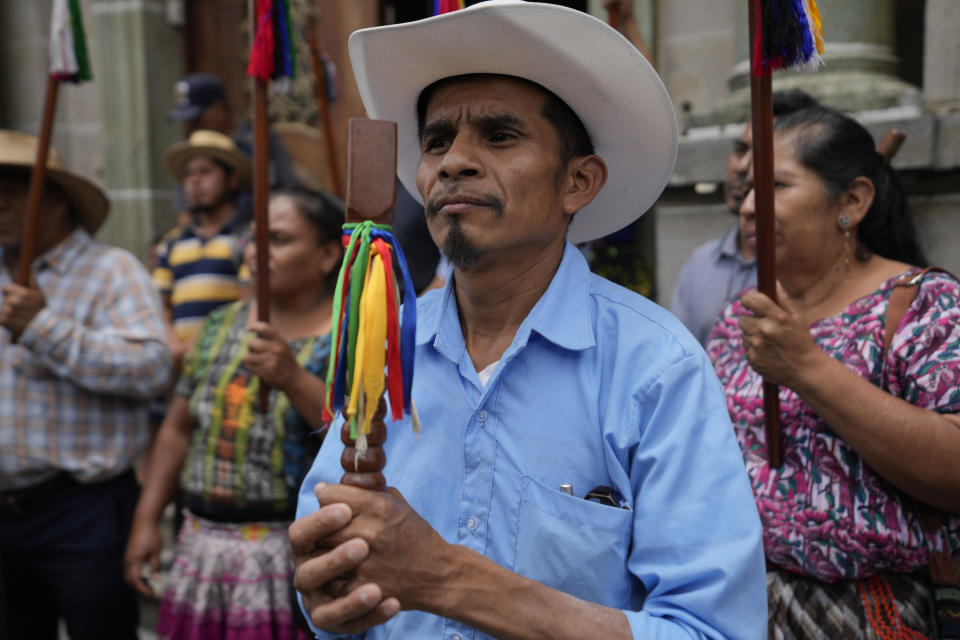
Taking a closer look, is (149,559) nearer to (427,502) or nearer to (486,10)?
(427,502)

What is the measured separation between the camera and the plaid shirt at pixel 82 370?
2.99m

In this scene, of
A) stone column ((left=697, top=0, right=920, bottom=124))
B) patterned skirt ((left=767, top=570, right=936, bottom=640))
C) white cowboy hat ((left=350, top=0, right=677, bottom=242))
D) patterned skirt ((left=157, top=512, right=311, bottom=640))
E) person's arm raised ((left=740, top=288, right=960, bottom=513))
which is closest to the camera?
white cowboy hat ((left=350, top=0, right=677, bottom=242))

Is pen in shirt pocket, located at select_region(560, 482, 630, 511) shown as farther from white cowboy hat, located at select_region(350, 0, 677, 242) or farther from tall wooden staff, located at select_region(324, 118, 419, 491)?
white cowboy hat, located at select_region(350, 0, 677, 242)

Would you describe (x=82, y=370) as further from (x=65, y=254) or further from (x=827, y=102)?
(x=827, y=102)

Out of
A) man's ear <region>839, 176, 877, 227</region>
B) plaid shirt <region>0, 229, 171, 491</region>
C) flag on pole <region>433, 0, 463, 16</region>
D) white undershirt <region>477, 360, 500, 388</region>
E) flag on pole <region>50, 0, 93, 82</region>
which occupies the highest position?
flag on pole <region>50, 0, 93, 82</region>

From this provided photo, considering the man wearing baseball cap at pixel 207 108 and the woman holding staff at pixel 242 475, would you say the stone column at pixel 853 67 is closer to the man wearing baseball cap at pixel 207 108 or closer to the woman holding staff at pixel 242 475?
the woman holding staff at pixel 242 475

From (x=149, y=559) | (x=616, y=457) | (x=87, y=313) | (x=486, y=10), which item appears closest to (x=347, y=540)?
(x=616, y=457)

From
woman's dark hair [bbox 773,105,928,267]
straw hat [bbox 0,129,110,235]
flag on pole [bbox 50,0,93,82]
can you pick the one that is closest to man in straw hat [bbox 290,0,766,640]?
woman's dark hair [bbox 773,105,928,267]

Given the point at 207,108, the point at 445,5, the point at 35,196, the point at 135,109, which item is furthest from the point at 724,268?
the point at 135,109

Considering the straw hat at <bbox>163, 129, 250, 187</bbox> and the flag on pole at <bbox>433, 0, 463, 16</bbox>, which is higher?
the flag on pole at <bbox>433, 0, 463, 16</bbox>

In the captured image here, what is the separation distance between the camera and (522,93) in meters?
1.52

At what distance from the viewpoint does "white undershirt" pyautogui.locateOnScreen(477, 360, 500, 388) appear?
150 cm

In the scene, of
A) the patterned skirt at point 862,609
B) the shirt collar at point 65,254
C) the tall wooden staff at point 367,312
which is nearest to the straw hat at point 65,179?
the shirt collar at point 65,254

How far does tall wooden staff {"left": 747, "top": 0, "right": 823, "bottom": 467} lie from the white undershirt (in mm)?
725
